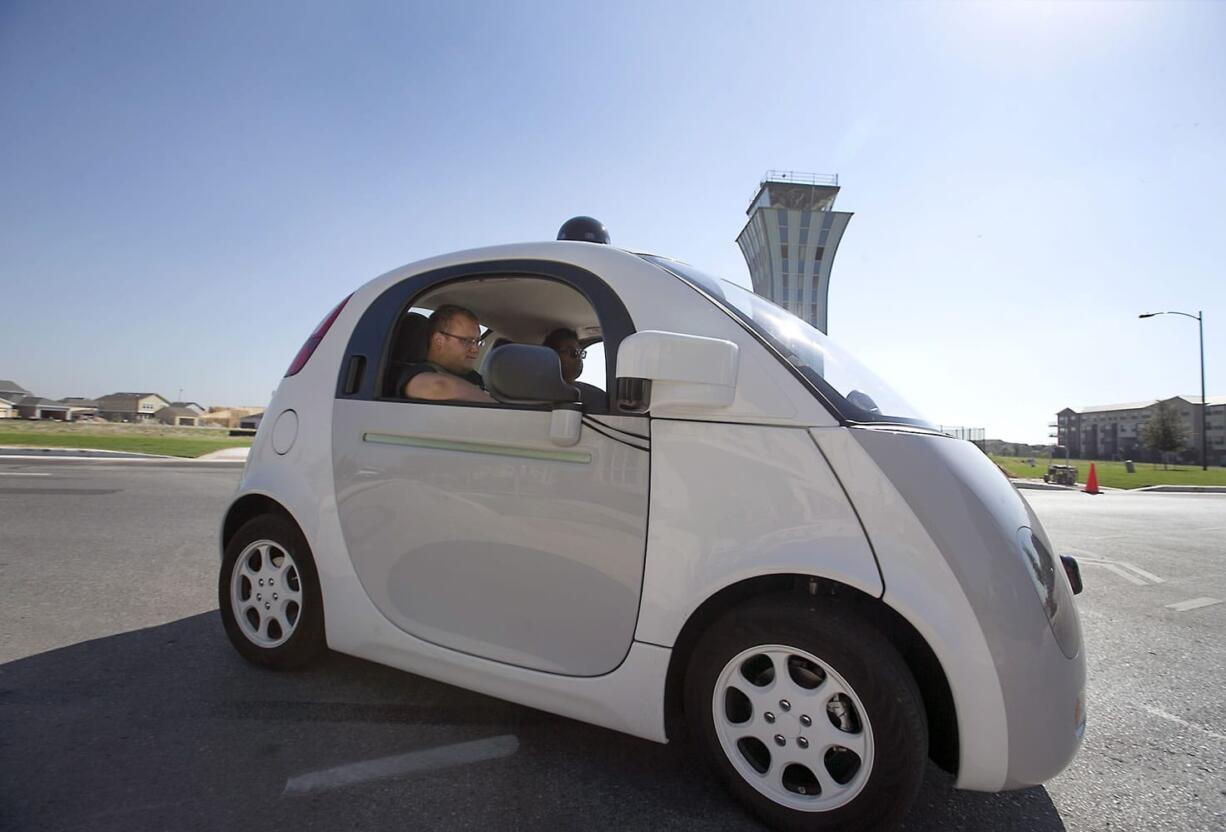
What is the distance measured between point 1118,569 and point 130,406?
142 meters

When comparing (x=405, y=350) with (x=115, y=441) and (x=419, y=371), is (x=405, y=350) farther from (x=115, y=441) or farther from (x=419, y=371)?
(x=115, y=441)

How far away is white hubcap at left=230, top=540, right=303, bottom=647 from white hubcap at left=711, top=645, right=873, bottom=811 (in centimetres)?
180

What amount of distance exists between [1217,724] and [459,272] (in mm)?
3524

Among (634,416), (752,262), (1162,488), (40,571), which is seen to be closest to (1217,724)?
(634,416)

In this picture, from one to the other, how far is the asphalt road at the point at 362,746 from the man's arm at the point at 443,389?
118 cm

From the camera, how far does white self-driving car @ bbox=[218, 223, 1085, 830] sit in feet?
5.22

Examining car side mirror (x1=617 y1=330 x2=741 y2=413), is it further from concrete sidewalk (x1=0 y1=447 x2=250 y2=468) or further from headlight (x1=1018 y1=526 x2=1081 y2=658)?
concrete sidewalk (x1=0 y1=447 x2=250 y2=468)

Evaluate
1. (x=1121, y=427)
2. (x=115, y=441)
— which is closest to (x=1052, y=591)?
(x=115, y=441)

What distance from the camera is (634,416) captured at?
1960mm

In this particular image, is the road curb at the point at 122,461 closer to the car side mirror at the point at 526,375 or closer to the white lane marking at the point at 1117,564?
the car side mirror at the point at 526,375

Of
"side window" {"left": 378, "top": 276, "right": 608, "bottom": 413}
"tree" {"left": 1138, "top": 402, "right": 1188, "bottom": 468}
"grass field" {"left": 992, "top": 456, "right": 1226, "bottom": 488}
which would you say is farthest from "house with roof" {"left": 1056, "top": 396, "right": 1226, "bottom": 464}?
"side window" {"left": 378, "top": 276, "right": 608, "bottom": 413}

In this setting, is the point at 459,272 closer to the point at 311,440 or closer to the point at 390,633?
the point at 311,440

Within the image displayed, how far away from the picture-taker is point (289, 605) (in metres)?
2.69

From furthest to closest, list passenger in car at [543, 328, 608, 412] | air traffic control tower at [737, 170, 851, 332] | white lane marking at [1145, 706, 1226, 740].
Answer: air traffic control tower at [737, 170, 851, 332] → passenger in car at [543, 328, 608, 412] → white lane marking at [1145, 706, 1226, 740]
